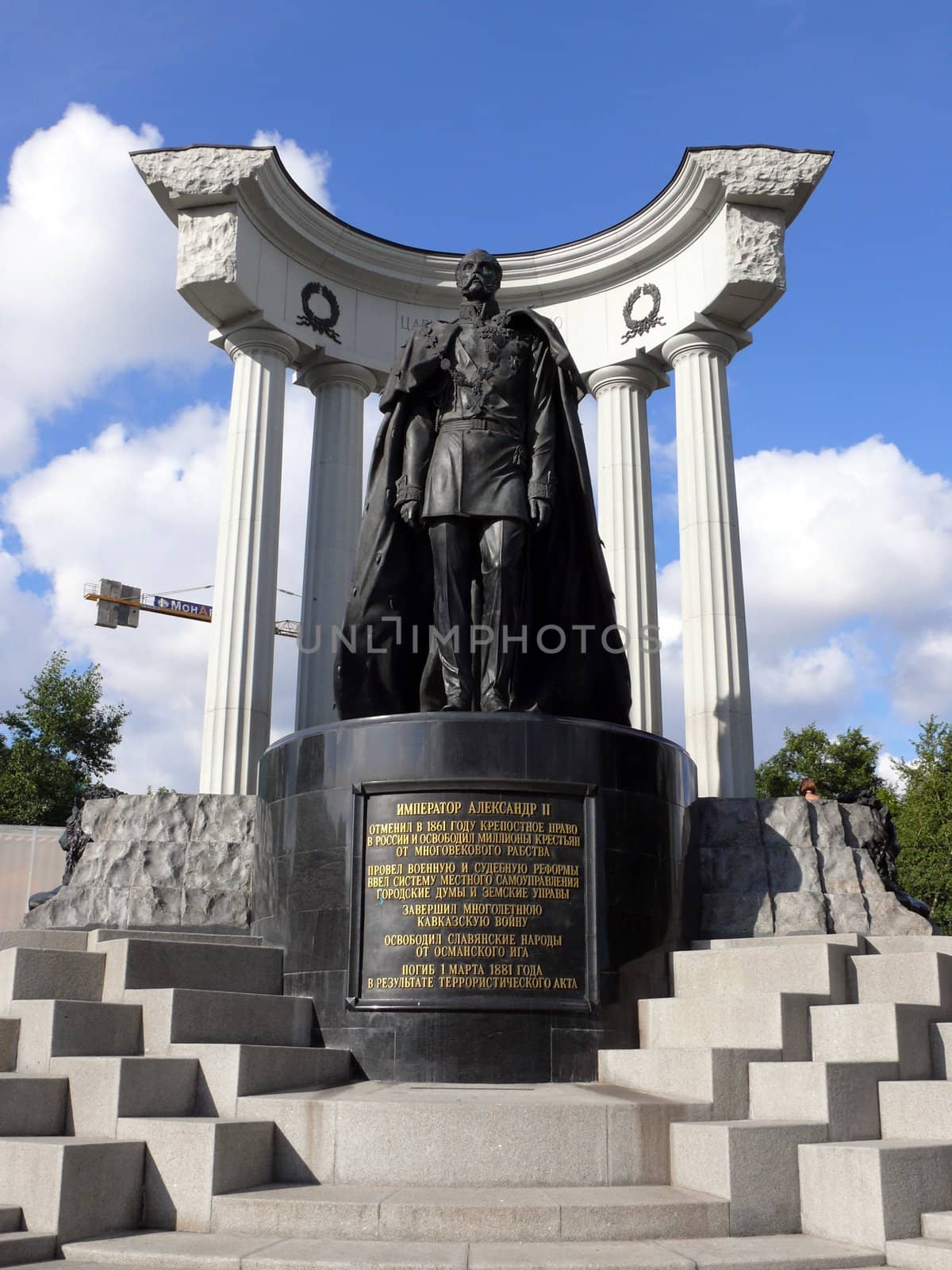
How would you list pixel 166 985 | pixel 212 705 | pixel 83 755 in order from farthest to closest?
pixel 83 755 → pixel 212 705 → pixel 166 985

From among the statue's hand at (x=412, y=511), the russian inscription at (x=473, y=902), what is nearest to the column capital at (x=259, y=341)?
the statue's hand at (x=412, y=511)

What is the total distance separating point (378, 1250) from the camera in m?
6.20

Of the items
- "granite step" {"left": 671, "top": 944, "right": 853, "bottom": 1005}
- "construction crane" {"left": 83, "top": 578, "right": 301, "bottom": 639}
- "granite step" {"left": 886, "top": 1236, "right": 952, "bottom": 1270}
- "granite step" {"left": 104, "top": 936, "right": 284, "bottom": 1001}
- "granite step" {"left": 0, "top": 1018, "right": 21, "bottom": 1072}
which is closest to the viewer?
"granite step" {"left": 886, "top": 1236, "right": 952, "bottom": 1270}

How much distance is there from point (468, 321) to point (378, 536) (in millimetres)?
2346

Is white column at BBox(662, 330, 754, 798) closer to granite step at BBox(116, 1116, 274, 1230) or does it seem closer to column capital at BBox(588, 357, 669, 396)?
column capital at BBox(588, 357, 669, 396)

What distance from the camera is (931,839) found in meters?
42.6

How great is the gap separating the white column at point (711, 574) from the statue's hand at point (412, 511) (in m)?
9.64

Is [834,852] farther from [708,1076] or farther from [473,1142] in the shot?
[473,1142]

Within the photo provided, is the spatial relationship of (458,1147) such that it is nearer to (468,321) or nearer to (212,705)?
(468,321)

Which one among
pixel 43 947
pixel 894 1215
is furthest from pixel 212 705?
pixel 894 1215

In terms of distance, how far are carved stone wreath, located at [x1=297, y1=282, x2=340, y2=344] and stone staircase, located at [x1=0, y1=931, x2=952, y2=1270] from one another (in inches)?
628

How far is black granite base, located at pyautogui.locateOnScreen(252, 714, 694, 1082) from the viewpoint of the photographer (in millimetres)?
9195

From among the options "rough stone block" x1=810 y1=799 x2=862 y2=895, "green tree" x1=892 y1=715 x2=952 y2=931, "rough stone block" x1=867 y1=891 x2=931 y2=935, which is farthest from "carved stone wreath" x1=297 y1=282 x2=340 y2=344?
"green tree" x1=892 y1=715 x2=952 y2=931

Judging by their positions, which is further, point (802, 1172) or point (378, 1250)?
point (802, 1172)
